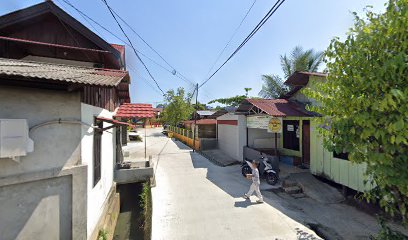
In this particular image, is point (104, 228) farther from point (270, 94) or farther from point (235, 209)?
point (270, 94)

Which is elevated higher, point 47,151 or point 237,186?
point 47,151

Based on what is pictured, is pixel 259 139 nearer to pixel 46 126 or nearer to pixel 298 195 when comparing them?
pixel 298 195

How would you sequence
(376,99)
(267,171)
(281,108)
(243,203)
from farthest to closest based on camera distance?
(281,108), (267,171), (243,203), (376,99)

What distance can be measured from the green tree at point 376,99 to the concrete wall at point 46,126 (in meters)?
4.93

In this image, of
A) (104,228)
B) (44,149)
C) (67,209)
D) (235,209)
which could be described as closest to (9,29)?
(44,149)

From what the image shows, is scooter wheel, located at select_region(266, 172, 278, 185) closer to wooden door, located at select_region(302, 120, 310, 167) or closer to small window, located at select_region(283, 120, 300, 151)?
wooden door, located at select_region(302, 120, 310, 167)

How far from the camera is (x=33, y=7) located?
21.9 ft

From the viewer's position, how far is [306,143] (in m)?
11.0

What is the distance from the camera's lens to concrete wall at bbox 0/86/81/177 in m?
3.89

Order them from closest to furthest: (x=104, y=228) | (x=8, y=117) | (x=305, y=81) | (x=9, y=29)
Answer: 1. (x=8, y=117)
2. (x=104, y=228)
3. (x=9, y=29)
4. (x=305, y=81)

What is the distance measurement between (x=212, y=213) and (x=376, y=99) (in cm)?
532

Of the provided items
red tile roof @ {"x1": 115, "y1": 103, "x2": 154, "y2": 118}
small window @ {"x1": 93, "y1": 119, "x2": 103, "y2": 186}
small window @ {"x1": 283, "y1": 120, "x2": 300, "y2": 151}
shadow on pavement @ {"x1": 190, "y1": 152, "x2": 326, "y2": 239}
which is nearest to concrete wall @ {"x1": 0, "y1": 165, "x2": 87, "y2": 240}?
small window @ {"x1": 93, "y1": 119, "x2": 103, "y2": 186}

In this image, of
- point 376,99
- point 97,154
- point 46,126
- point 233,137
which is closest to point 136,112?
point 97,154

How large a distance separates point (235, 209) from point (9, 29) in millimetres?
9080
